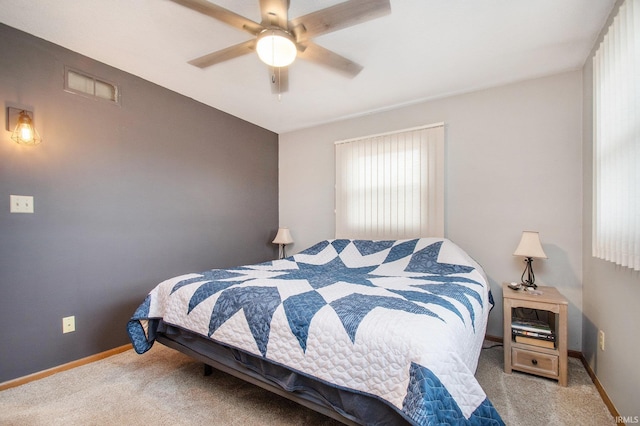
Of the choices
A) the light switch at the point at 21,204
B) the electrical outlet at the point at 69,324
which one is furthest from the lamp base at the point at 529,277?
the light switch at the point at 21,204

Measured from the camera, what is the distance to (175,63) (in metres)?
2.37

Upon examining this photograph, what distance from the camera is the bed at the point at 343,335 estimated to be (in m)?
1.04

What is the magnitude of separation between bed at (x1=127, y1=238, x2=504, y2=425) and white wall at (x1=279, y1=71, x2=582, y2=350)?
0.64 m

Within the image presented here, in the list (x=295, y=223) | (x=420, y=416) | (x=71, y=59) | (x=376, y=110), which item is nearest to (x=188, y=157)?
(x=71, y=59)

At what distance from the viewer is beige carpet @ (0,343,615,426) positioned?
1566mm

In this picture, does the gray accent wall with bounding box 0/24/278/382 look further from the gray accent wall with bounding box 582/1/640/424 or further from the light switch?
the gray accent wall with bounding box 582/1/640/424

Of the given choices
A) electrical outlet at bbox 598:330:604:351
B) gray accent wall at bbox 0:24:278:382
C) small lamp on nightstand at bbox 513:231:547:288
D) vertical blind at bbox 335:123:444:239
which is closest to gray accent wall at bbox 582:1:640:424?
electrical outlet at bbox 598:330:604:351

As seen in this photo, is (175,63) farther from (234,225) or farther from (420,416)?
(420,416)

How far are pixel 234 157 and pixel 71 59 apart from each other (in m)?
1.62

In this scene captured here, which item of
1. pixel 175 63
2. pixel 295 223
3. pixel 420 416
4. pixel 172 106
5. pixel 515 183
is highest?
pixel 175 63

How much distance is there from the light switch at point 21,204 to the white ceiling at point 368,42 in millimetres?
1133

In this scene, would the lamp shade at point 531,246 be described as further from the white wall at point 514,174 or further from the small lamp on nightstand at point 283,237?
the small lamp on nightstand at point 283,237

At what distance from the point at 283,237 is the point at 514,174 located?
2.56m

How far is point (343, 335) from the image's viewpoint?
122 cm
